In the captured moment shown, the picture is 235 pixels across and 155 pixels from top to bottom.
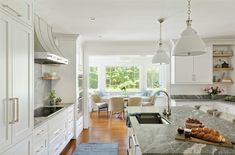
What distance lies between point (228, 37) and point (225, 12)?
7.88ft

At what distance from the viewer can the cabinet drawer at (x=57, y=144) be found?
3.37 m

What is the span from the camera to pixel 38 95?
4148 millimetres

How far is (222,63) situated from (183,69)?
1.27 metres

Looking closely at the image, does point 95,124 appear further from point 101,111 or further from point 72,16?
point 72,16

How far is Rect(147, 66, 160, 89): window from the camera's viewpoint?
31.7 ft

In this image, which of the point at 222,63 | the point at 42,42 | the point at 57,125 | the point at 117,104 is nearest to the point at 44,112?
the point at 57,125

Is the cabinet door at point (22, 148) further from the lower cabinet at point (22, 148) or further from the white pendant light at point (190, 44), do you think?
the white pendant light at point (190, 44)

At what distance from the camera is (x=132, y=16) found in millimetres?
3543

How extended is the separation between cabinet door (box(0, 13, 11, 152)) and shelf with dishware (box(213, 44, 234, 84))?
5.42m

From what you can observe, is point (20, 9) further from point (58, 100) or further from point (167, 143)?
point (58, 100)

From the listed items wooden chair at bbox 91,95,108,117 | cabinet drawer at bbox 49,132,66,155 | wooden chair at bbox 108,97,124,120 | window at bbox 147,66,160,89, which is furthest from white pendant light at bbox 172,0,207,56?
window at bbox 147,66,160,89

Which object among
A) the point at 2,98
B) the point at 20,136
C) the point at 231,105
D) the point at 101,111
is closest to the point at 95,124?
the point at 101,111

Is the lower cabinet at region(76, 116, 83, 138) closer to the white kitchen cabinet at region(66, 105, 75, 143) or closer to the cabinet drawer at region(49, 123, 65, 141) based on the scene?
the white kitchen cabinet at region(66, 105, 75, 143)

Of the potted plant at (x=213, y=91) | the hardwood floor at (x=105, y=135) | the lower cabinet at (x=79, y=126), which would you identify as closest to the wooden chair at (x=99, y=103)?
the hardwood floor at (x=105, y=135)
